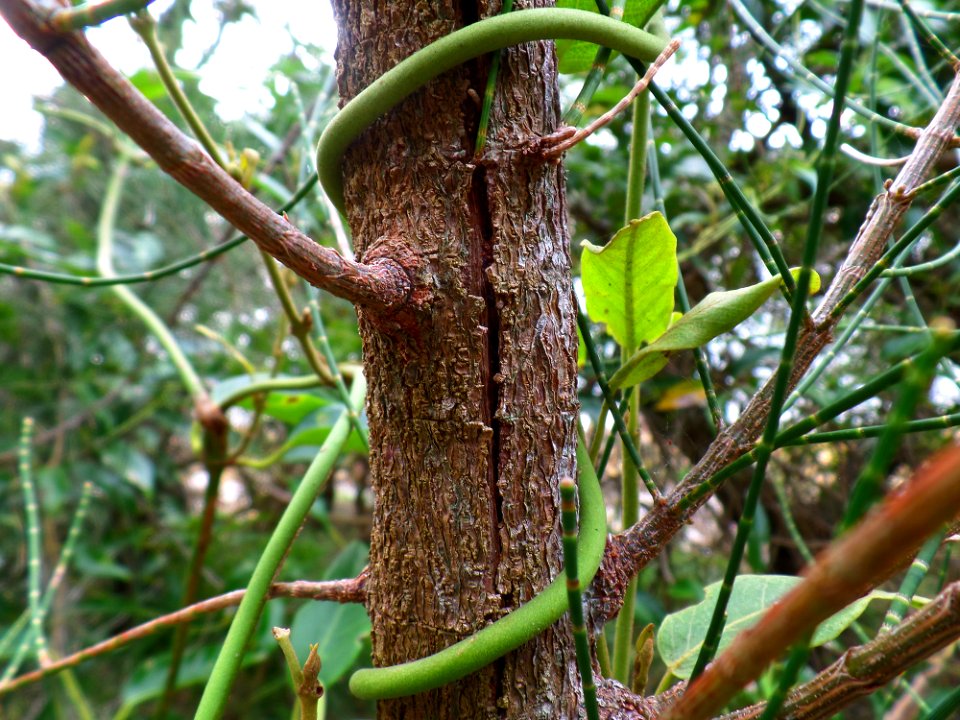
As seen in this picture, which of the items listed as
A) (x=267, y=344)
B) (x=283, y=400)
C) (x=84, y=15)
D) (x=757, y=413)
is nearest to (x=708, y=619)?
(x=757, y=413)

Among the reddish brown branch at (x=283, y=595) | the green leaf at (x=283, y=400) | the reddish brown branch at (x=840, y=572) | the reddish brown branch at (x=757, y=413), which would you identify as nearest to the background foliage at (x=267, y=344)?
the green leaf at (x=283, y=400)

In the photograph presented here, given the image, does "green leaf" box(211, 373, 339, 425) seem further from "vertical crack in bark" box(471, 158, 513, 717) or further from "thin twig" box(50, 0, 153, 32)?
"thin twig" box(50, 0, 153, 32)

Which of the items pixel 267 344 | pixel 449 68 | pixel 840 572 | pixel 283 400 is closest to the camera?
pixel 840 572

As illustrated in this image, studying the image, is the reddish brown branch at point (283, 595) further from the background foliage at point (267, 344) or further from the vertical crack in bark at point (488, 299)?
the background foliage at point (267, 344)

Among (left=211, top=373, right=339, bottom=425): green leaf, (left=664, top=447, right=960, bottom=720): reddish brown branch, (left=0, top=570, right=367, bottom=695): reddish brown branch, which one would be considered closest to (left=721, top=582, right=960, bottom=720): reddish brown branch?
(left=664, top=447, right=960, bottom=720): reddish brown branch

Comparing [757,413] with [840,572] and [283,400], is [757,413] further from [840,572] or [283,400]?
[283,400]

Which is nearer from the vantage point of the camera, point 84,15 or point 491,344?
point 84,15
